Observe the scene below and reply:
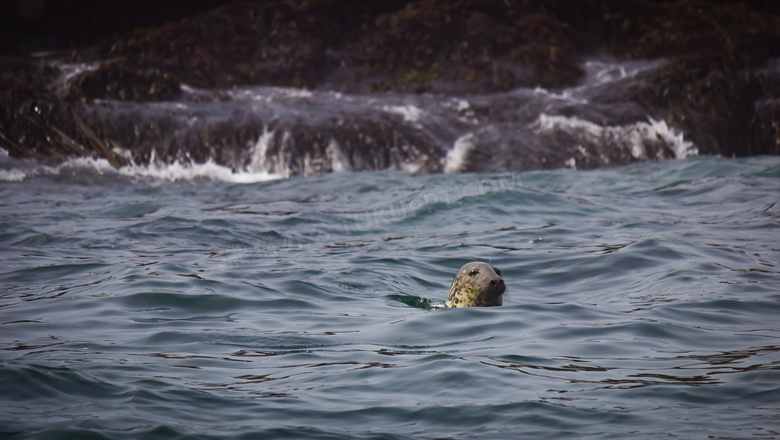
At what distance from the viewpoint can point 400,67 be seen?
18.2 metres

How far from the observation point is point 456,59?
18.1m

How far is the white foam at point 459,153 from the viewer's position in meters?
14.9

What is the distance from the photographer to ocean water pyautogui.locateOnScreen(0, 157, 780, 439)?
3.86m

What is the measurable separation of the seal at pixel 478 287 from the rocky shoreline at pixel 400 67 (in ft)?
27.8

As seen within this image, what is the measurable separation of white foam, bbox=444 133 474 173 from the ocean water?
197 cm

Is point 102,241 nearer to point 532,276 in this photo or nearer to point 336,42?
point 532,276

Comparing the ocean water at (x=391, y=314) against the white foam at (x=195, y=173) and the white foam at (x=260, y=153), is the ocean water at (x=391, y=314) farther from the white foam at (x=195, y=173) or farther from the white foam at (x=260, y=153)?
the white foam at (x=260, y=153)

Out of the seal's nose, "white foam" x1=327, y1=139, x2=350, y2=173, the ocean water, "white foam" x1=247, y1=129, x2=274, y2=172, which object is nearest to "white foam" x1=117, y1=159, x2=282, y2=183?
"white foam" x1=247, y1=129, x2=274, y2=172

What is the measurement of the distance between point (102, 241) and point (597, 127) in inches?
397

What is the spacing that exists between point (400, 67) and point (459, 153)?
3.93 m

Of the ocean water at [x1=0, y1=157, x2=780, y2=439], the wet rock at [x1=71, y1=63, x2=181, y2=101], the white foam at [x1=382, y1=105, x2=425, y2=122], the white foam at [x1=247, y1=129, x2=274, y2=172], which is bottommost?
the ocean water at [x1=0, y1=157, x2=780, y2=439]

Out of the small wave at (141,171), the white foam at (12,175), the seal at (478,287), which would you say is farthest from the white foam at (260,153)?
the seal at (478,287)

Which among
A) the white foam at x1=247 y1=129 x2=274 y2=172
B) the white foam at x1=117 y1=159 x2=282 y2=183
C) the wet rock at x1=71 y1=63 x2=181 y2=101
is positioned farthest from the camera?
the wet rock at x1=71 y1=63 x2=181 y2=101

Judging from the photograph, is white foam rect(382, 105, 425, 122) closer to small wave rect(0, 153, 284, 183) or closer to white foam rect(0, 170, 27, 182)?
small wave rect(0, 153, 284, 183)
